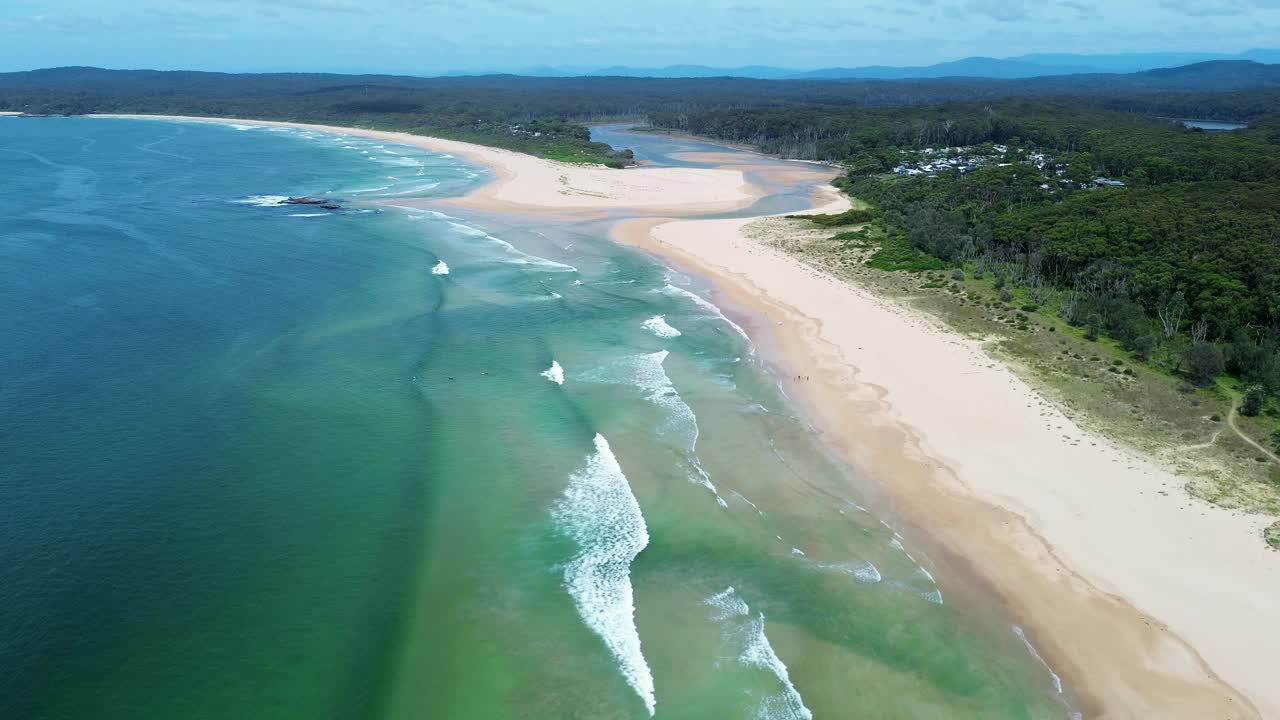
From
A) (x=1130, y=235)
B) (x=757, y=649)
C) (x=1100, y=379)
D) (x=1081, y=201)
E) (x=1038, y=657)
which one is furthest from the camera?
(x=1081, y=201)

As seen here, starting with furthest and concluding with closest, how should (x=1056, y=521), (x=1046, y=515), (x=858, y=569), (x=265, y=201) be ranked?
(x=265, y=201), (x=1046, y=515), (x=1056, y=521), (x=858, y=569)

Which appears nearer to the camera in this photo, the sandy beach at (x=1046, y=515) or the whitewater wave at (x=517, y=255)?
the sandy beach at (x=1046, y=515)

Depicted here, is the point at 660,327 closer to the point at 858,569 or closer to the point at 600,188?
the point at 858,569

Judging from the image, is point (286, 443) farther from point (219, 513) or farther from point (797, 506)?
point (797, 506)

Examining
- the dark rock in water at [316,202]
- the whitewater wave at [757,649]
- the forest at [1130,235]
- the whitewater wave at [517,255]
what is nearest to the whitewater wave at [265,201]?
the dark rock in water at [316,202]

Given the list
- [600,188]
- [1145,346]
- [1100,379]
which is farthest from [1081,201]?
[600,188]

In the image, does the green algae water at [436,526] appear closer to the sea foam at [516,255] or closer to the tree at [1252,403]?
the sea foam at [516,255]

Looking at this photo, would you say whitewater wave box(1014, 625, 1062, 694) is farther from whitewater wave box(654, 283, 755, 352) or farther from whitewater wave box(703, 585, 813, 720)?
whitewater wave box(654, 283, 755, 352)
